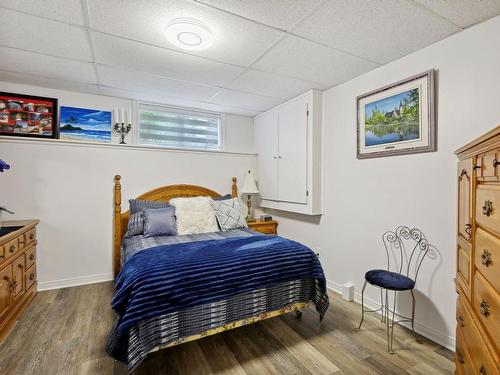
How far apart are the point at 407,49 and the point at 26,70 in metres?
3.64

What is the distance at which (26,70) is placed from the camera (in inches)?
103

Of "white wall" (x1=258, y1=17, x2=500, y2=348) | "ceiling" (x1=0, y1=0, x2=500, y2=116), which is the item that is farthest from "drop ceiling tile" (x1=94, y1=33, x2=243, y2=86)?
"white wall" (x1=258, y1=17, x2=500, y2=348)

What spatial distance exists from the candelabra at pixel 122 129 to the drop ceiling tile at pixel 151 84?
54 centimetres

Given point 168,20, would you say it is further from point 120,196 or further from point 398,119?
point 120,196

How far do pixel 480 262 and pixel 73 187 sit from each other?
3.81 meters

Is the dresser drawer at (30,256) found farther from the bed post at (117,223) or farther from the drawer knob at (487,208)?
the drawer knob at (487,208)

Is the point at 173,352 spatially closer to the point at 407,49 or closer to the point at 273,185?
the point at 273,185

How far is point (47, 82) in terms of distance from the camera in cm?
291

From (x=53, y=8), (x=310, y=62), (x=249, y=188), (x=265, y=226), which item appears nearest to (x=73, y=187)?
(x=53, y=8)

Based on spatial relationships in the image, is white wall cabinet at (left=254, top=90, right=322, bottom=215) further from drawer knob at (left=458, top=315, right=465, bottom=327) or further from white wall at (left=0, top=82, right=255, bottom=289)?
drawer knob at (left=458, top=315, right=465, bottom=327)

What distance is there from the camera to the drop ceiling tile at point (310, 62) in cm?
218

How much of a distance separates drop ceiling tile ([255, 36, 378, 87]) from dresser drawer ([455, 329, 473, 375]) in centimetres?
222

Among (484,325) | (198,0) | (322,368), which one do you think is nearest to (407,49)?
(198,0)

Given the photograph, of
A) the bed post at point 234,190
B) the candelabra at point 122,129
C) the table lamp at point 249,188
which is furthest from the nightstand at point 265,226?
the candelabra at point 122,129
